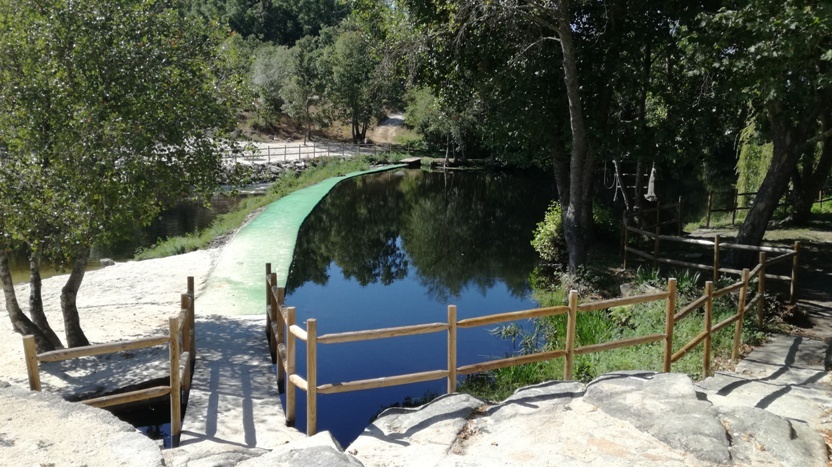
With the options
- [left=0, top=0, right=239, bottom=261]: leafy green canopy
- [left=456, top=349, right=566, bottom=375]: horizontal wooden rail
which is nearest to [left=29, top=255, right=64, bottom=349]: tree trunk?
[left=0, top=0, right=239, bottom=261]: leafy green canopy

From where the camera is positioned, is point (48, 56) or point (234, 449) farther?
point (48, 56)

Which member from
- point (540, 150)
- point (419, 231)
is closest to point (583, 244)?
point (540, 150)

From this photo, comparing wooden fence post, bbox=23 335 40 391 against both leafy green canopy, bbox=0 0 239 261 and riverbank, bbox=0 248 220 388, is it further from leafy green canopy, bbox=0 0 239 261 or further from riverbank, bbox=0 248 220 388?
leafy green canopy, bbox=0 0 239 261

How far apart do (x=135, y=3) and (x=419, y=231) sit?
747 inches

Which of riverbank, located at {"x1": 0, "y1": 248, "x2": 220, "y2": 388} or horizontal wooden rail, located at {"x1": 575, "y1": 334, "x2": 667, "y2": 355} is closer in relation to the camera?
horizontal wooden rail, located at {"x1": 575, "y1": 334, "x2": 667, "y2": 355}

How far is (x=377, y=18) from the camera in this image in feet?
65.6

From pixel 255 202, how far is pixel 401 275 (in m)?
13.8

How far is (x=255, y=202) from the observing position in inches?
1312

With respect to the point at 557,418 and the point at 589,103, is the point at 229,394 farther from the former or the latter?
the point at 589,103

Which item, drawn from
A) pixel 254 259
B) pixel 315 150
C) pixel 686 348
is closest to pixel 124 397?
pixel 686 348

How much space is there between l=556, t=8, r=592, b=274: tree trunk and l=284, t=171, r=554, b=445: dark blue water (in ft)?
6.21

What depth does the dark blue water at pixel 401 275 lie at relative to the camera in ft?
42.0

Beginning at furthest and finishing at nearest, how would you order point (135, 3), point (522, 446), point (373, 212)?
point (373, 212)
point (135, 3)
point (522, 446)

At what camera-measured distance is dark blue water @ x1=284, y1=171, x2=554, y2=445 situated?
42.0 ft
